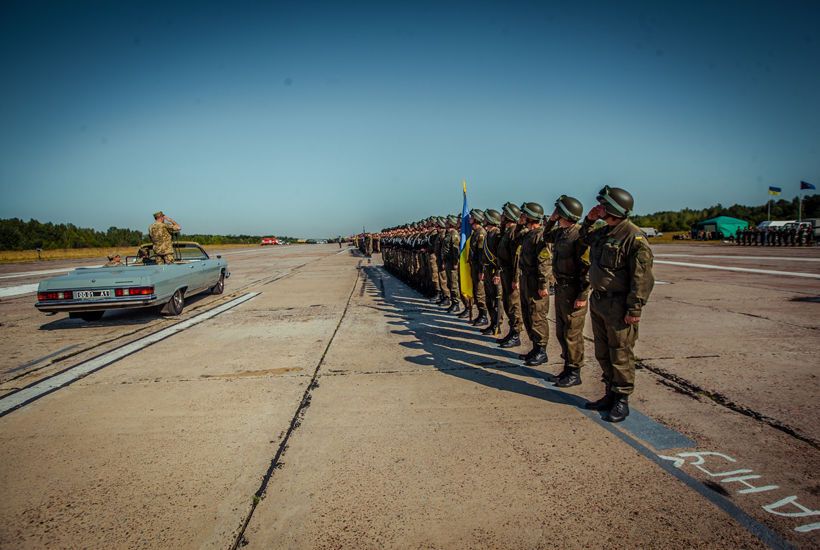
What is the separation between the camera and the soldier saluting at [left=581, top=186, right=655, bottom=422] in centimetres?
314

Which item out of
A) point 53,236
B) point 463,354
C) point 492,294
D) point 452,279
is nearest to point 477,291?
point 492,294

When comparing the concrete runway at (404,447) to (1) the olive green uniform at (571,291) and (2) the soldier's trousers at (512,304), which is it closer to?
(1) the olive green uniform at (571,291)

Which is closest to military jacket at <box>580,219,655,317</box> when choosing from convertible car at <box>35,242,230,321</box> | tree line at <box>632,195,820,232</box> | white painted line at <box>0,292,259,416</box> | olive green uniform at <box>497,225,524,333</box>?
olive green uniform at <box>497,225,524,333</box>

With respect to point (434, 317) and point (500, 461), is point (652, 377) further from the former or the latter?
point (434, 317)

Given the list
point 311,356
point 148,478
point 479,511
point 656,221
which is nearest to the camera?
point 479,511

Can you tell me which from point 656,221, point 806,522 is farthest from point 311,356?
point 656,221

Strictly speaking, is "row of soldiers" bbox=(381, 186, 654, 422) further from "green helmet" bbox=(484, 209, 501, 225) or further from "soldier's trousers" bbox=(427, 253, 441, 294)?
"soldier's trousers" bbox=(427, 253, 441, 294)

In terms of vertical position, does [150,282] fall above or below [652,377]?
above

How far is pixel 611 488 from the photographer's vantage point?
234cm

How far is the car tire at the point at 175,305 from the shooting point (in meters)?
7.51

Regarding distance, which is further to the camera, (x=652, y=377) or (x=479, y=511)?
(x=652, y=377)

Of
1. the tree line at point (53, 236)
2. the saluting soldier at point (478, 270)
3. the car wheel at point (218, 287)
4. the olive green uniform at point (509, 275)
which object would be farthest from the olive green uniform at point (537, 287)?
the tree line at point (53, 236)

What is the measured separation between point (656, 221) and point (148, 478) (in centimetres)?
8893

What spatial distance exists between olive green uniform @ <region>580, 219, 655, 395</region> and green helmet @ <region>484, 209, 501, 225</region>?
3.18 meters
